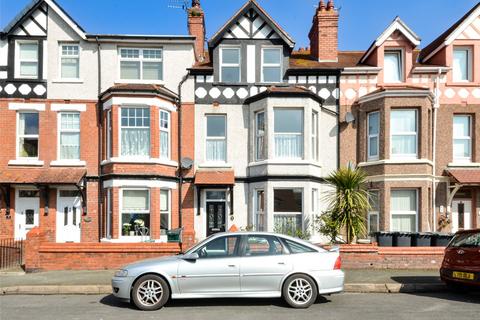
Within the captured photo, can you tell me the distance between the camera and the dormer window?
622 inches

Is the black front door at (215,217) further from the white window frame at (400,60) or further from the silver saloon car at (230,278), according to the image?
the white window frame at (400,60)

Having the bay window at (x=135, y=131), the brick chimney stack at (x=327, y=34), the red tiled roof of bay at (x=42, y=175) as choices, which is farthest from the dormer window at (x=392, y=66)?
the red tiled roof of bay at (x=42, y=175)

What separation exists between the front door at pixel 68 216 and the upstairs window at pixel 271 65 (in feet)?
28.2

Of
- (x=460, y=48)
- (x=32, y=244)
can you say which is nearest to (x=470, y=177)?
(x=460, y=48)

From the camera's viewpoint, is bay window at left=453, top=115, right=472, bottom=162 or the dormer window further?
the dormer window

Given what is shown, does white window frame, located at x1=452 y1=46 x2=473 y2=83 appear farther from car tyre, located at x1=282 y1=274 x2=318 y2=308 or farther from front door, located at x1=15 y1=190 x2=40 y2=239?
front door, located at x1=15 y1=190 x2=40 y2=239

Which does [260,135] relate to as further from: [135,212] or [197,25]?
[197,25]

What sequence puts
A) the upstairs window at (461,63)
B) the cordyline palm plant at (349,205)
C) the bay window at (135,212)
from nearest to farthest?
the cordyline palm plant at (349,205)
the bay window at (135,212)
the upstairs window at (461,63)

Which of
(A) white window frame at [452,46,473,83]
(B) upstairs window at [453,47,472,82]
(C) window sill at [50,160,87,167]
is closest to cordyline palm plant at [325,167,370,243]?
(A) white window frame at [452,46,473,83]

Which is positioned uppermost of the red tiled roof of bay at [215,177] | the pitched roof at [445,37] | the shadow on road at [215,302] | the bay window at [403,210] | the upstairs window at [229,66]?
the pitched roof at [445,37]

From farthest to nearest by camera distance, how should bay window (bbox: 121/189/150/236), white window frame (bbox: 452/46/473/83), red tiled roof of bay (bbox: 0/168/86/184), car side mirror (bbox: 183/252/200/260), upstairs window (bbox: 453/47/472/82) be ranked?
upstairs window (bbox: 453/47/472/82), white window frame (bbox: 452/46/473/83), bay window (bbox: 121/189/150/236), red tiled roof of bay (bbox: 0/168/86/184), car side mirror (bbox: 183/252/200/260)

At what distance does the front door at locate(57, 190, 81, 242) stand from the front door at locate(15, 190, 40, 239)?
0.84 meters

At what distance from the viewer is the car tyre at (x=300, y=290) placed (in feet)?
23.8

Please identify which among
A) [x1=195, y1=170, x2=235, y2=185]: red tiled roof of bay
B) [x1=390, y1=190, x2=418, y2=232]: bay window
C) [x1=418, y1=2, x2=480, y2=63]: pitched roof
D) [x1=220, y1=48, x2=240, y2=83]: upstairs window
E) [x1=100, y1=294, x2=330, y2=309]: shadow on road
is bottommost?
[x1=100, y1=294, x2=330, y2=309]: shadow on road
